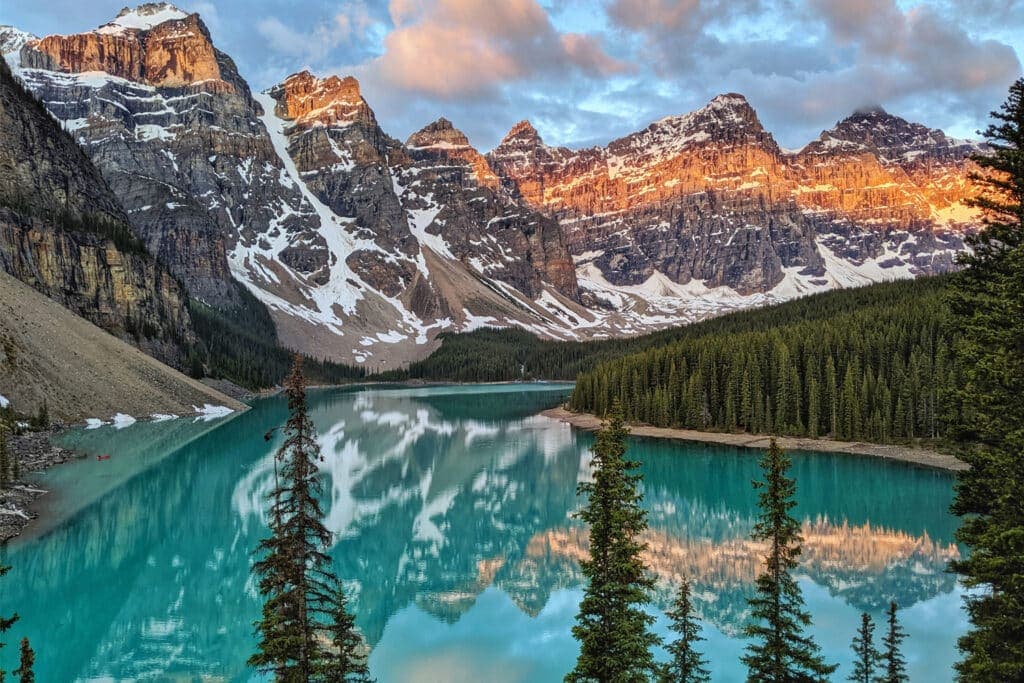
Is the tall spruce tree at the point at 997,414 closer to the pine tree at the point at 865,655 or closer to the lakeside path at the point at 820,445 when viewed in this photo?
the pine tree at the point at 865,655

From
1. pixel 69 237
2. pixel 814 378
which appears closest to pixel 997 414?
pixel 814 378

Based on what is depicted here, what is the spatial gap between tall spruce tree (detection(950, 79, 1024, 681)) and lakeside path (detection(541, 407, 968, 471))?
39.6m

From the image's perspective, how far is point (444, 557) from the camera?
120 feet

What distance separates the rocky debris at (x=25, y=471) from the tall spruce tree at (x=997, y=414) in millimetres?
39112

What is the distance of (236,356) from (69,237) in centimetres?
A: 5373

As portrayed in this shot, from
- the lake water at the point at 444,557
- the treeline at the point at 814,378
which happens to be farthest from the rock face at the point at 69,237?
the treeline at the point at 814,378

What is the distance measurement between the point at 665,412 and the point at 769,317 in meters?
40.0

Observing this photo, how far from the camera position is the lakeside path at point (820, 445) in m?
59.8

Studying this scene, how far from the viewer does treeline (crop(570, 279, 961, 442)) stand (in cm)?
6825

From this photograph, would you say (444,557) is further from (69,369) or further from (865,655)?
(69,369)

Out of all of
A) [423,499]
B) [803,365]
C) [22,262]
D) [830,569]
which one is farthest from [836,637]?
[22,262]

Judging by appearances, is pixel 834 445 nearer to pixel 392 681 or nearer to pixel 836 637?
pixel 836 637

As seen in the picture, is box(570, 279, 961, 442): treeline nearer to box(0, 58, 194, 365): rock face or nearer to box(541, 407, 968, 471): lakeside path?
box(541, 407, 968, 471): lakeside path

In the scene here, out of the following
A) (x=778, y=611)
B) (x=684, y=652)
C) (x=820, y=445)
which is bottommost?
(x=684, y=652)
